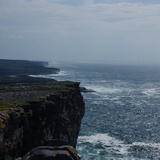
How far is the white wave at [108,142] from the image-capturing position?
4700 centimetres

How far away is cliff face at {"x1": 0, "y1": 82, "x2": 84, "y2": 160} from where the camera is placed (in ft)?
84.7

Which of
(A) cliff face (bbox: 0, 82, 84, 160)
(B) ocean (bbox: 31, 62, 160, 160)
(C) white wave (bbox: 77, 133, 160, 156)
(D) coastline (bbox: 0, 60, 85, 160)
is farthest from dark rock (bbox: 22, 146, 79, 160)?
(C) white wave (bbox: 77, 133, 160, 156)

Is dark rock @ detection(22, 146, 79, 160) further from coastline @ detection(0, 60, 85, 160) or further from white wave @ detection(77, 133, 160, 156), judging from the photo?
white wave @ detection(77, 133, 160, 156)

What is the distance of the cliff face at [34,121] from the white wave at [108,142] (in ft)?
20.3

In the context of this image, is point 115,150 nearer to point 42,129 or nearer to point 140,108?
point 42,129

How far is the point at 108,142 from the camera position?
5097cm

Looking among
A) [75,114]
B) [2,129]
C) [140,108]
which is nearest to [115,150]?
[75,114]

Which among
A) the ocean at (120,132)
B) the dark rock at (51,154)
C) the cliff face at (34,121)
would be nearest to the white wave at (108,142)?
the ocean at (120,132)

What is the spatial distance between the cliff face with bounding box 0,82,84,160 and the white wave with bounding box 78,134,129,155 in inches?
243

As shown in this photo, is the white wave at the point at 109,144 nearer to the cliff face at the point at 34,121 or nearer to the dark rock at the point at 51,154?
the cliff face at the point at 34,121

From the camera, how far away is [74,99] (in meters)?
Result: 48.5

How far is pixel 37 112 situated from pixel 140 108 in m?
55.4

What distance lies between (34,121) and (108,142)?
72.1 feet

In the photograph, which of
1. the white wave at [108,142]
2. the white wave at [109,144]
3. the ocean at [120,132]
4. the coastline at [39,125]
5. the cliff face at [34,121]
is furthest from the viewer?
the white wave at [108,142]
